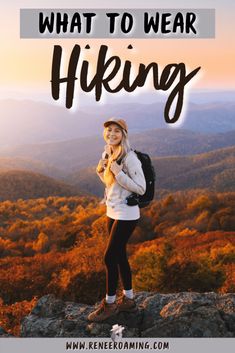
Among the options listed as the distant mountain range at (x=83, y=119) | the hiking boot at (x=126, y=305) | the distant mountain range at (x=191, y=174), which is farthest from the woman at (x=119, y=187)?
the distant mountain range at (x=191, y=174)

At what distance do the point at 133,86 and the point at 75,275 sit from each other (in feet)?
9.07

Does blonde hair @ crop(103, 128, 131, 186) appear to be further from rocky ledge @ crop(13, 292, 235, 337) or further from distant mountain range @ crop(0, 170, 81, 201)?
distant mountain range @ crop(0, 170, 81, 201)

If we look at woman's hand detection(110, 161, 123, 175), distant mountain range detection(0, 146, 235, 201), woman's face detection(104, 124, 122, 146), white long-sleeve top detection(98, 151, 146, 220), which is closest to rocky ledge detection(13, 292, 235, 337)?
white long-sleeve top detection(98, 151, 146, 220)

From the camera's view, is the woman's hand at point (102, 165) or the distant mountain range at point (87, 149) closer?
the woman's hand at point (102, 165)

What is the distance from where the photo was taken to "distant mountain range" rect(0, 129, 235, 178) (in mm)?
8516

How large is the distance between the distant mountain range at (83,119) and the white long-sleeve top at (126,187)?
2222mm

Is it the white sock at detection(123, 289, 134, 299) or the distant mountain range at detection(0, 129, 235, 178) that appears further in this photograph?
the distant mountain range at detection(0, 129, 235, 178)

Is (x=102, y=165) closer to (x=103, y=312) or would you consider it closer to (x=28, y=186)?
(x=103, y=312)

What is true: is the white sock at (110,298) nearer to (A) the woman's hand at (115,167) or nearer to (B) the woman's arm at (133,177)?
(B) the woman's arm at (133,177)

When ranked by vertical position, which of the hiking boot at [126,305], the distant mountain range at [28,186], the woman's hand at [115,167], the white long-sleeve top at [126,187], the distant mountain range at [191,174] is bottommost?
the hiking boot at [126,305]
